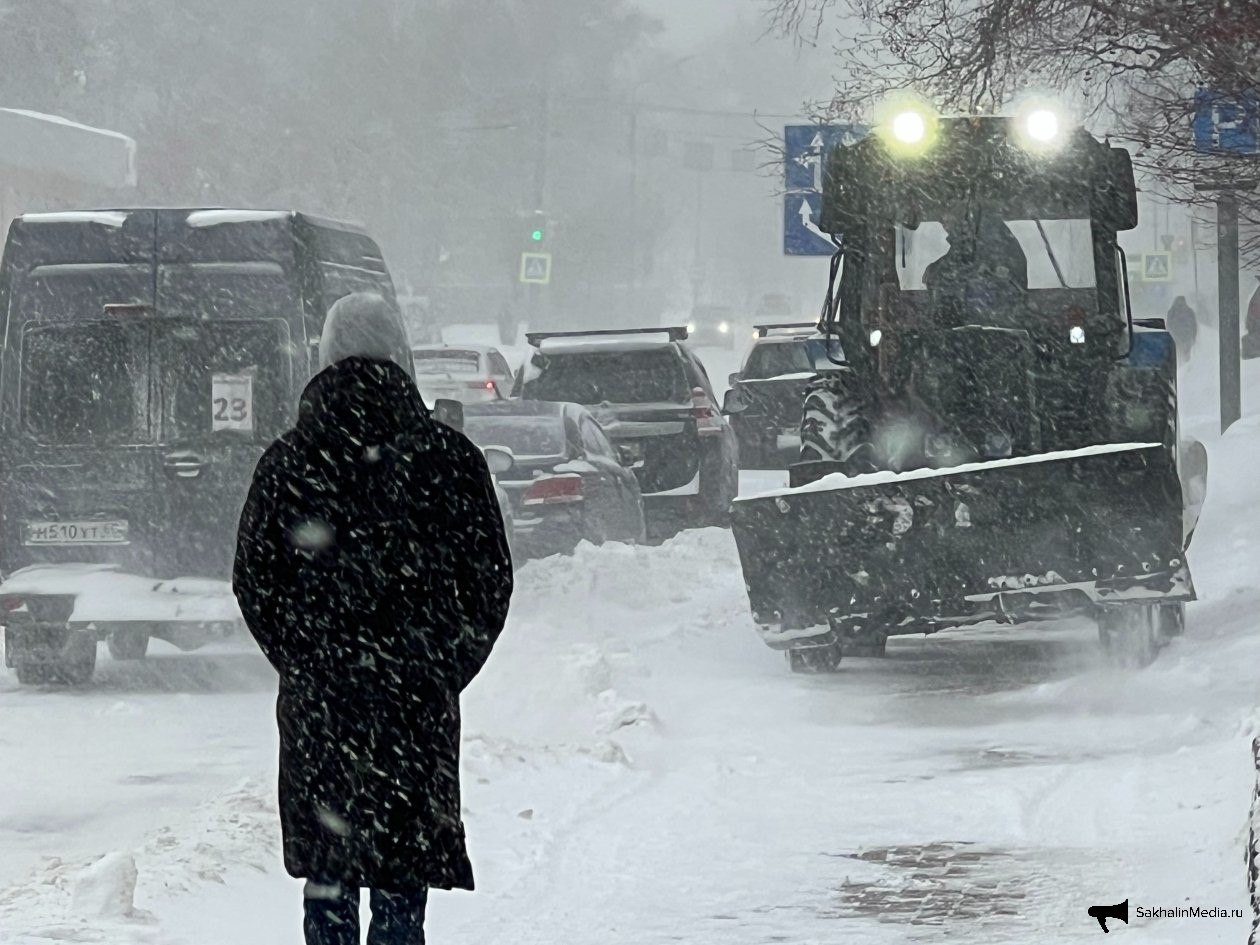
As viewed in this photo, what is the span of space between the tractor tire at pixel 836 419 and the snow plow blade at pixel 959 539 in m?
0.77

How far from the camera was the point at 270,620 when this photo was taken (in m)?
4.83

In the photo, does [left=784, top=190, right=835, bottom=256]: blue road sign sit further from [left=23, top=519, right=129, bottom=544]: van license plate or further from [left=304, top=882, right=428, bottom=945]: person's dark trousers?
[left=304, top=882, right=428, bottom=945]: person's dark trousers

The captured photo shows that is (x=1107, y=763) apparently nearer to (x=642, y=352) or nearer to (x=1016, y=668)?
(x=1016, y=668)

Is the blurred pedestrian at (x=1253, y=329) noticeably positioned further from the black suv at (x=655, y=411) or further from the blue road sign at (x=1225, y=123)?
the blue road sign at (x=1225, y=123)

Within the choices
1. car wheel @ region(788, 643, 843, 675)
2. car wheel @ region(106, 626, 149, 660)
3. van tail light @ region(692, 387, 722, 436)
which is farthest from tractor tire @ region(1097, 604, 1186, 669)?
van tail light @ region(692, 387, 722, 436)

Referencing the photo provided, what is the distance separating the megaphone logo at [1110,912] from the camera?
22.0 ft

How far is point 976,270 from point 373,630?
8227mm

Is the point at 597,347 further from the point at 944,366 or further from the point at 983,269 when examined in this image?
the point at 944,366

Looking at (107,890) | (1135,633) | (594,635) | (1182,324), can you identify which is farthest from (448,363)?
(107,890)

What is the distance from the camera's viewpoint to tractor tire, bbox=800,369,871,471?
12578 millimetres

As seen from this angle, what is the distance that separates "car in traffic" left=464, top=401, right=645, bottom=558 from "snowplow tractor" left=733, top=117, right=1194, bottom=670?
4087 mm

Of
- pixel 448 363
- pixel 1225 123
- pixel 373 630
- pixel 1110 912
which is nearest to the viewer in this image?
pixel 373 630

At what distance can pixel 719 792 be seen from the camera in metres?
9.04

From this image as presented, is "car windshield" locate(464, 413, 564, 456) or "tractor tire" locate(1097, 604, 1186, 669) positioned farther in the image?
"car windshield" locate(464, 413, 564, 456)
